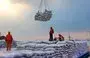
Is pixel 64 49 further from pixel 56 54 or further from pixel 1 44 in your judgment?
pixel 1 44

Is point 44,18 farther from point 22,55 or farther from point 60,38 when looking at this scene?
point 22,55

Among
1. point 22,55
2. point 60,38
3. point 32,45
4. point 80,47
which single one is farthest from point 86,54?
point 22,55

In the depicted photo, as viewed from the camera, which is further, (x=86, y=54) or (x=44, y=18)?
(x=86, y=54)

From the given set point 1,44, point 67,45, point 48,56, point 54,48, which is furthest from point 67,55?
point 1,44

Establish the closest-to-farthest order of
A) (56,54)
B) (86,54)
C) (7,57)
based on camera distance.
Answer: (7,57) → (56,54) → (86,54)

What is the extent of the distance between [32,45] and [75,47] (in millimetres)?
6013

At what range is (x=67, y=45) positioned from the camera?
30.7m

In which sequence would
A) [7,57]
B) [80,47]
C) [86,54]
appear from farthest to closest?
[86,54]
[80,47]
[7,57]

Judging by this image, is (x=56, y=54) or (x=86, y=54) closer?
(x=56, y=54)

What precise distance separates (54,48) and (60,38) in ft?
21.8

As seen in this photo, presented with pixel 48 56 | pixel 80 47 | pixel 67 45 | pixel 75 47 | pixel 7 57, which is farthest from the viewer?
pixel 80 47

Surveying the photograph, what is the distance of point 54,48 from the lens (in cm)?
2853

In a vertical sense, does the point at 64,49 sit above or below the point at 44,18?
below

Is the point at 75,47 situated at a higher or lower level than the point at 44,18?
lower
